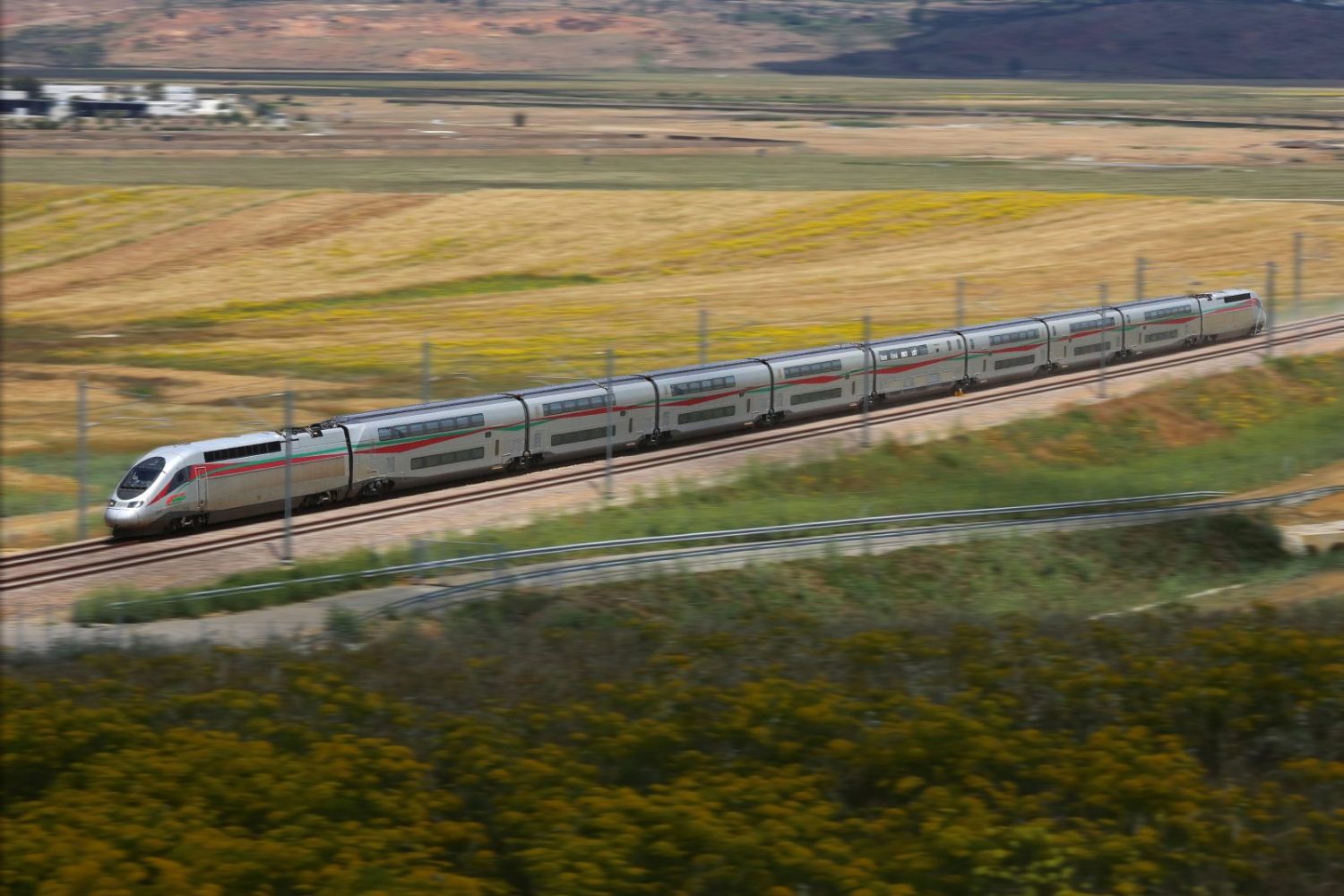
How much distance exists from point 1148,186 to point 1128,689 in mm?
108126

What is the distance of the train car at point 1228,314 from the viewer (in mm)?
73500

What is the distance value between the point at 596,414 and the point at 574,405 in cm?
87

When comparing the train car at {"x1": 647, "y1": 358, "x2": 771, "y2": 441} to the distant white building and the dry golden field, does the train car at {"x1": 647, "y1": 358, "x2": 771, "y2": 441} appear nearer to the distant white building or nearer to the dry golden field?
the dry golden field

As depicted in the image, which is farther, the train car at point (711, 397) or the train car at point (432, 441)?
the train car at point (711, 397)

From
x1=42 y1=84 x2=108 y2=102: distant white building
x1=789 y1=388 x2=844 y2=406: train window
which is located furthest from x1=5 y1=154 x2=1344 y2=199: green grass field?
x1=789 y1=388 x2=844 y2=406: train window

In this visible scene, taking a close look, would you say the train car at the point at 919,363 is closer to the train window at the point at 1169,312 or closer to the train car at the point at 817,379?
the train car at the point at 817,379

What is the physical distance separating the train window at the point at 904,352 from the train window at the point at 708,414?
7.39m

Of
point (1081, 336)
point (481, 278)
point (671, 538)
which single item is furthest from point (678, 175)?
point (671, 538)

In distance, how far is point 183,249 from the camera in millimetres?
106188

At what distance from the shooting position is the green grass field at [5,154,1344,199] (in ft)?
401

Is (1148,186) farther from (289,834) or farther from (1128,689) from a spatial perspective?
(289,834)

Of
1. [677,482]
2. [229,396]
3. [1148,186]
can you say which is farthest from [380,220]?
[677,482]

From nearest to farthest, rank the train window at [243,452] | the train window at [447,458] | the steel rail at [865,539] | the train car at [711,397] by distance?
the steel rail at [865,539] < the train window at [243,452] < the train window at [447,458] < the train car at [711,397]

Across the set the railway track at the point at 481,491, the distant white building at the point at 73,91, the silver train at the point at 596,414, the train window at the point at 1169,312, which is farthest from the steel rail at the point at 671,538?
the distant white building at the point at 73,91
